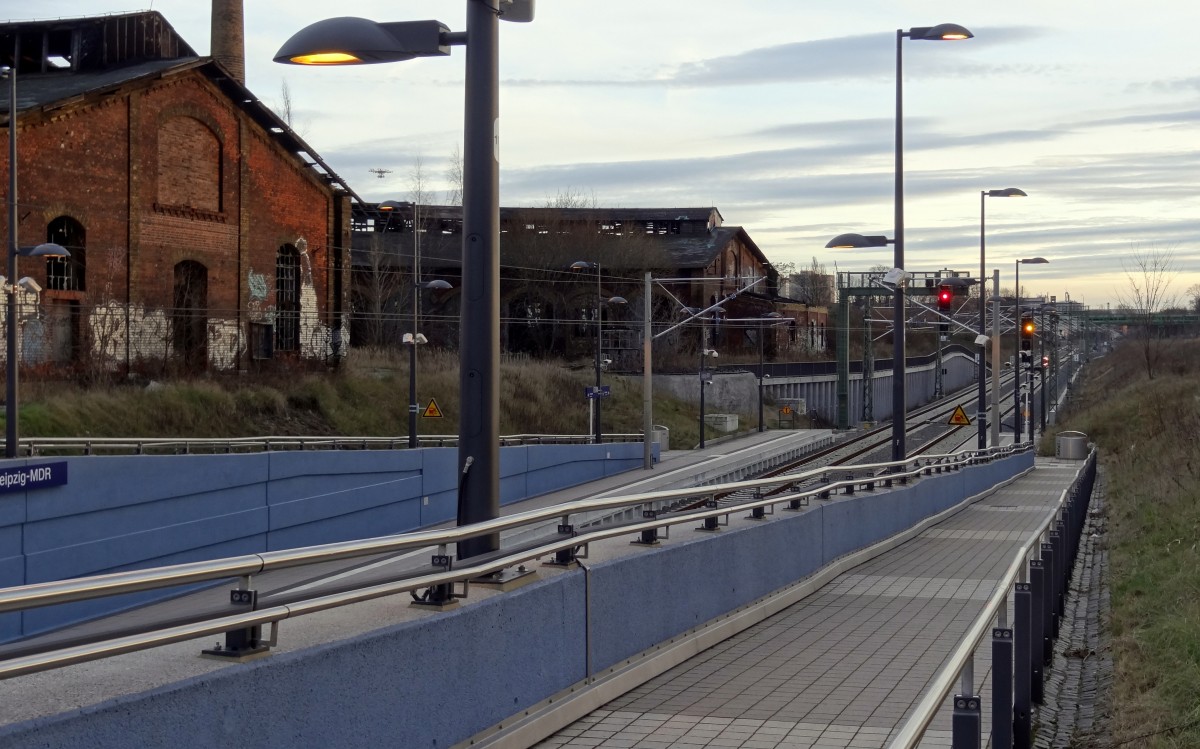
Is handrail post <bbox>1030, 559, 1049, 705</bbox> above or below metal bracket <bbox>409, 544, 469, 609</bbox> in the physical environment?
below

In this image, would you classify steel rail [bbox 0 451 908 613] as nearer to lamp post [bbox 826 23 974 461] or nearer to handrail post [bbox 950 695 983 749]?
handrail post [bbox 950 695 983 749]

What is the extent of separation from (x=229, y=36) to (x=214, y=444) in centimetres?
2783

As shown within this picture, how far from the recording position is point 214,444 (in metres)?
32.8

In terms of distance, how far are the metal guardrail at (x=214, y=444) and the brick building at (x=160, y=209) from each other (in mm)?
7291

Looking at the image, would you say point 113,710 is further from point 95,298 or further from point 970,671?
point 95,298

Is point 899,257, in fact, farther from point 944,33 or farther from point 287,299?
point 287,299

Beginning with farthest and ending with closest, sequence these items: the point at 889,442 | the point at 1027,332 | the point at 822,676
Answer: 1. the point at 889,442
2. the point at 1027,332
3. the point at 822,676

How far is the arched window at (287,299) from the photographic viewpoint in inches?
1983

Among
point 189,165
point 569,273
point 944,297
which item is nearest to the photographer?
point 944,297

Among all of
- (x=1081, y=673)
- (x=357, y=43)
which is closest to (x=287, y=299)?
(x=1081, y=673)

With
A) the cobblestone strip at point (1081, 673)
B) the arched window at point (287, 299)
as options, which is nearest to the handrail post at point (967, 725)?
the cobblestone strip at point (1081, 673)

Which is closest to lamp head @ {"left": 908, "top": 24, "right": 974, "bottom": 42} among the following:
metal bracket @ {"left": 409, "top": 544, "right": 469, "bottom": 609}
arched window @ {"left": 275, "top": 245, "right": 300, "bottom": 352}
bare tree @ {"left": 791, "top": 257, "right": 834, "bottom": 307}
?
metal bracket @ {"left": 409, "top": 544, "right": 469, "bottom": 609}

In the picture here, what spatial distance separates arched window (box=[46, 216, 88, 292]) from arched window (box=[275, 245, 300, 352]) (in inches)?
381

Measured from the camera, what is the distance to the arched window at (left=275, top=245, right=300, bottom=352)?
5038cm
